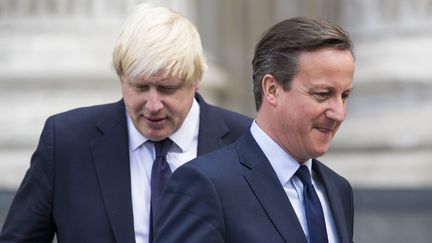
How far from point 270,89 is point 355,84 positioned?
513 centimetres

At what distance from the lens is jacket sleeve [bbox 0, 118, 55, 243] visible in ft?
13.5

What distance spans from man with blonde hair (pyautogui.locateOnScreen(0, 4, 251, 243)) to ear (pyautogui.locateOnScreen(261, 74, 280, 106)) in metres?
0.68

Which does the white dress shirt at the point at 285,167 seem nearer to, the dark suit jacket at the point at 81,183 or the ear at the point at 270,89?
the ear at the point at 270,89

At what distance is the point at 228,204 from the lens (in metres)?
3.19

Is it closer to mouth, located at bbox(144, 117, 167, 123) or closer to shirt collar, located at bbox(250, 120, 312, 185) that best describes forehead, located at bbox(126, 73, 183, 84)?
mouth, located at bbox(144, 117, 167, 123)

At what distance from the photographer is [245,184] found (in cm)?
326

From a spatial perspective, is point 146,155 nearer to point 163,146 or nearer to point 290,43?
point 163,146

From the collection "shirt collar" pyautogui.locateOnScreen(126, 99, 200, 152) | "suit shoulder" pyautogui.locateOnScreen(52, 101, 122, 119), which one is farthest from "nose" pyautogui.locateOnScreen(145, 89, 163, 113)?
"suit shoulder" pyautogui.locateOnScreen(52, 101, 122, 119)

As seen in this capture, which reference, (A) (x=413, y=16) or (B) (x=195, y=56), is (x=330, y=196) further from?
(A) (x=413, y=16)

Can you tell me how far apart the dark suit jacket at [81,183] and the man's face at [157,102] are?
121 millimetres

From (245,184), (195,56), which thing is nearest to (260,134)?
(245,184)

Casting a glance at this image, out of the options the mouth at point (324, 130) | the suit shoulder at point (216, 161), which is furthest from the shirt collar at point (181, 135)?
the mouth at point (324, 130)

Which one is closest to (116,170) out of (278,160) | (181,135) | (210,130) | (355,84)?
(181,135)

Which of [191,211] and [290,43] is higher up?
[290,43]
